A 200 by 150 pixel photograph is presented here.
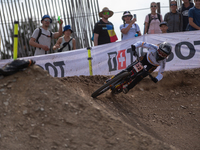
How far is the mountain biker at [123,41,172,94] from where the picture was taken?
654cm

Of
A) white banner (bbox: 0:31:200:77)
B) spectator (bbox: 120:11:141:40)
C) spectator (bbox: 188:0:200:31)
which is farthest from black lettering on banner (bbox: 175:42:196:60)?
spectator (bbox: 120:11:141:40)

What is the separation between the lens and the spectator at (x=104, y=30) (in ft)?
27.0

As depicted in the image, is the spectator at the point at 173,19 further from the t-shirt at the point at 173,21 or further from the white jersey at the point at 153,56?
the white jersey at the point at 153,56

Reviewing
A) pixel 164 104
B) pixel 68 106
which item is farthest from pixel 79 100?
pixel 164 104

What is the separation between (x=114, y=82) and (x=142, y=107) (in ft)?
4.24

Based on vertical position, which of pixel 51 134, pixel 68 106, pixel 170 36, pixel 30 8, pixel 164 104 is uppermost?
pixel 30 8

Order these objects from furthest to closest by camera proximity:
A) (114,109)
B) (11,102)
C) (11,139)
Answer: (114,109) < (11,102) < (11,139)

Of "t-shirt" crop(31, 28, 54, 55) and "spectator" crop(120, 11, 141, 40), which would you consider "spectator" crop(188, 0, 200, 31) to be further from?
"t-shirt" crop(31, 28, 54, 55)

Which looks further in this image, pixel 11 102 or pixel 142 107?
pixel 142 107

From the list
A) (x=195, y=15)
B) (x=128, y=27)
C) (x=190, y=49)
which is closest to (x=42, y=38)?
(x=128, y=27)

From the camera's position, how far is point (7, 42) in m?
8.22

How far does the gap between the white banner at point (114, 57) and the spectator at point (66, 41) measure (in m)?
0.23

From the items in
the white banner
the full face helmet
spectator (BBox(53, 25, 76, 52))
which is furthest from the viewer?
the white banner

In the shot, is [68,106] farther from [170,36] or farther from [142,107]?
[170,36]
